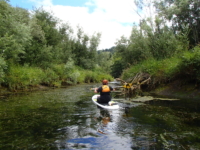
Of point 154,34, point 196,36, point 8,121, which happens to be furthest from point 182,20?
point 8,121

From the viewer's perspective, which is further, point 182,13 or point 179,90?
point 182,13

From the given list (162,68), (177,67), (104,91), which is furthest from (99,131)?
(162,68)

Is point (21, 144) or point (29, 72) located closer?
point (21, 144)

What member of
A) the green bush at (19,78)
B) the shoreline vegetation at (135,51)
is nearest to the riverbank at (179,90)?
the shoreline vegetation at (135,51)

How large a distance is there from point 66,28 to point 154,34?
20245mm

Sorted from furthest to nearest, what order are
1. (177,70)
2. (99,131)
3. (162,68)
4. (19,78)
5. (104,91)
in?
(19,78)
(162,68)
(177,70)
(104,91)
(99,131)

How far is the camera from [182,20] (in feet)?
64.9

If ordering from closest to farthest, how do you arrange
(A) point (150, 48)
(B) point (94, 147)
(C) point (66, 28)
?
(B) point (94, 147) < (A) point (150, 48) < (C) point (66, 28)

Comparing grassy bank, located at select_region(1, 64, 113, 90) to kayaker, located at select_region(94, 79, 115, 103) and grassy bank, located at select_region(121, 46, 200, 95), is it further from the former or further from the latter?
grassy bank, located at select_region(121, 46, 200, 95)

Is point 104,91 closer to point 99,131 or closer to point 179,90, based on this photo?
point 99,131

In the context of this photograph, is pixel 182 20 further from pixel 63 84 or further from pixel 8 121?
pixel 8 121

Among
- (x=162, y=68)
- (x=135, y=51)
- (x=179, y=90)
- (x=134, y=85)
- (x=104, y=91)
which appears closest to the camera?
(x=104, y=91)

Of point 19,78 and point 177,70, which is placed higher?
point 177,70

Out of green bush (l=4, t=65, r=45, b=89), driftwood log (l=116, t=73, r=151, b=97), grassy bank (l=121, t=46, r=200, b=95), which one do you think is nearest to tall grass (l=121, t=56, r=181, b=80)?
grassy bank (l=121, t=46, r=200, b=95)
